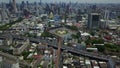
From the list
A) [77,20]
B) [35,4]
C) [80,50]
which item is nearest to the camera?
[80,50]

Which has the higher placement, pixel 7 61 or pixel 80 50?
pixel 7 61

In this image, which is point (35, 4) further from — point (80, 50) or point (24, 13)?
point (80, 50)

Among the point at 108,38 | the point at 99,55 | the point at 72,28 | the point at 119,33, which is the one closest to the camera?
the point at 99,55

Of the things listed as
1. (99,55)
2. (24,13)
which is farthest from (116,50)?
(24,13)

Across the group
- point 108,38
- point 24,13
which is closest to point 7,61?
point 108,38

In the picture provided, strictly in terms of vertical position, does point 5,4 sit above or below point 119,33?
above

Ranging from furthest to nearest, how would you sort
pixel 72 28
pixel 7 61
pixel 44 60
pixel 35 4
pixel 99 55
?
pixel 35 4
pixel 72 28
pixel 99 55
pixel 44 60
pixel 7 61

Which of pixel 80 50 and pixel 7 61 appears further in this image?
pixel 80 50

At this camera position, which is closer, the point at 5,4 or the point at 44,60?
the point at 44,60

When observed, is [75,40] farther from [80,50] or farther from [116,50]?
[116,50]
